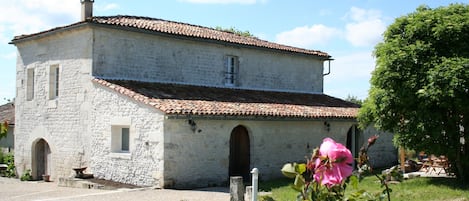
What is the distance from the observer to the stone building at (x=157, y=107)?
15055 mm

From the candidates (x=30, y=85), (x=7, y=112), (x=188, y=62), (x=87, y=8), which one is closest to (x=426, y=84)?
(x=188, y=62)

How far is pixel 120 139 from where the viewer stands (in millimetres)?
16344

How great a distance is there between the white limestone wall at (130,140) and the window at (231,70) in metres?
5.65

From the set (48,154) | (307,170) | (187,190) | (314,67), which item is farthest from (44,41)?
(307,170)

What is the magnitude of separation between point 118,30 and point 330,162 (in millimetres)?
15820

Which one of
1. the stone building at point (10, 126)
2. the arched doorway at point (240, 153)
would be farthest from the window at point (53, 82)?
the stone building at point (10, 126)

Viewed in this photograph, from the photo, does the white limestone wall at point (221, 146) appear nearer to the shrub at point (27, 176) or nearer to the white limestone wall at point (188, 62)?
the white limestone wall at point (188, 62)

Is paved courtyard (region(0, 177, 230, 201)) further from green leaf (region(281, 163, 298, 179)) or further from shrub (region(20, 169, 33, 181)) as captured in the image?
green leaf (region(281, 163, 298, 179))

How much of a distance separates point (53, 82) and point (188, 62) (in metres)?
4.96

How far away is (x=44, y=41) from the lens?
63.1 feet

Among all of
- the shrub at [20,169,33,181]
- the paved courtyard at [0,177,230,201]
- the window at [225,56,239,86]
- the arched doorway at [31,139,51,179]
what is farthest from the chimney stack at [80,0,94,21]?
the shrub at [20,169,33,181]

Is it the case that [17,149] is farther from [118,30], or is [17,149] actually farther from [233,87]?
[233,87]

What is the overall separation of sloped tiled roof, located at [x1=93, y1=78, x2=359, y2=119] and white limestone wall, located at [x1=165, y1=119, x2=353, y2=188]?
427 mm

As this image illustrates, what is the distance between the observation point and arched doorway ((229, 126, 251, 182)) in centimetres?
1700
